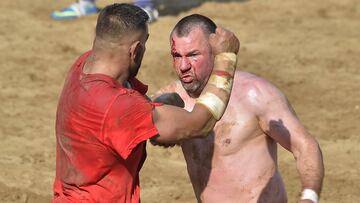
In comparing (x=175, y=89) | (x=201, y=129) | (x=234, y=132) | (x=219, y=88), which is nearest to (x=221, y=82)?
(x=219, y=88)

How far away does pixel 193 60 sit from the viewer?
6023 mm

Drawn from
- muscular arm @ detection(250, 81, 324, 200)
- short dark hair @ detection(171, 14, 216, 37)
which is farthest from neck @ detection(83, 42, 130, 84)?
muscular arm @ detection(250, 81, 324, 200)

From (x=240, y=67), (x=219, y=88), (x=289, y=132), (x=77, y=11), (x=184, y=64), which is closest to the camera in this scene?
(x=219, y=88)

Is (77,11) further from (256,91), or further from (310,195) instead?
(310,195)

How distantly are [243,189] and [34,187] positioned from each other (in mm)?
3381

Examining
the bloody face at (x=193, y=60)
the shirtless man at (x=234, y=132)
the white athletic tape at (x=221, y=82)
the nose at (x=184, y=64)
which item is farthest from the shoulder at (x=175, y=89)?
the white athletic tape at (x=221, y=82)

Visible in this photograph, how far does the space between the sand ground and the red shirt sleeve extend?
13.2 ft

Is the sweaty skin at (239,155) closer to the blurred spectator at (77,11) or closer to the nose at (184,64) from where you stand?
the nose at (184,64)

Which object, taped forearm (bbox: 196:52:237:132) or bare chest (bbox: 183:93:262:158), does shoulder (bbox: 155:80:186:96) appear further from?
taped forearm (bbox: 196:52:237:132)

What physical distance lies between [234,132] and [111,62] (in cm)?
138

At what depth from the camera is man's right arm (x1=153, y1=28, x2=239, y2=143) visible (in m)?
4.87

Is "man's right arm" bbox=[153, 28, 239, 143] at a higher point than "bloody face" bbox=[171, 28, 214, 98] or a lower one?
higher

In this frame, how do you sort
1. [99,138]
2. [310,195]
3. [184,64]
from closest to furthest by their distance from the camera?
[99,138] → [310,195] → [184,64]

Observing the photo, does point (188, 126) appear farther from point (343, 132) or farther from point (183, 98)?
point (343, 132)
